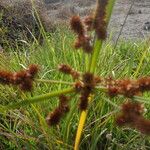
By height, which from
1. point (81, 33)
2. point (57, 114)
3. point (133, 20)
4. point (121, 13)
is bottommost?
point (121, 13)

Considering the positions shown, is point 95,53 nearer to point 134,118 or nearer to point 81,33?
point 81,33

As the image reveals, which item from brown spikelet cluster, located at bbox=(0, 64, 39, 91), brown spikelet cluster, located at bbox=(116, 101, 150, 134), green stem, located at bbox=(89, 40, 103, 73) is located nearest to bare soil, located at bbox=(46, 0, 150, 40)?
green stem, located at bbox=(89, 40, 103, 73)

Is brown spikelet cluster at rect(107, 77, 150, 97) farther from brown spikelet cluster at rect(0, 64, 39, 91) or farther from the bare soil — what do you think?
the bare soil

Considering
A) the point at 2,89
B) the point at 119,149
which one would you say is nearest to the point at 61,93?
the point at 119,149

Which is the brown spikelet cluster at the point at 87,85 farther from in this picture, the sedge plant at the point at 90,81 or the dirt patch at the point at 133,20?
the dirt patch at the point at 133,20

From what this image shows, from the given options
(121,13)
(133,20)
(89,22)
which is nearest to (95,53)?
(89,22)

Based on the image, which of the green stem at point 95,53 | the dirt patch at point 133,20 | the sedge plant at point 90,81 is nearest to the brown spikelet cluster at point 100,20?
the sedge plant at point 90,81
